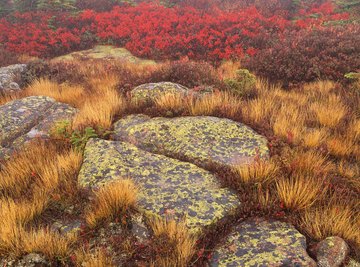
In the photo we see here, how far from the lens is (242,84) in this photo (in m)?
7.90

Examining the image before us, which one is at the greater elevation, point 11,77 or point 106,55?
point 11,77

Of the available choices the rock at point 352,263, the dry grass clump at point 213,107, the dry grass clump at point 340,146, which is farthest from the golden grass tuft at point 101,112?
the rock at point 352,263

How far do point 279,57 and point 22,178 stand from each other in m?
8.21

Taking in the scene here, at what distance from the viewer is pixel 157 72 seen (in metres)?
9.11

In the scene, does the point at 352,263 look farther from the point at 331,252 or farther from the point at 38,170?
the point at 38,170

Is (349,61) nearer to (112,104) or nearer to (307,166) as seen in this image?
(307,166)

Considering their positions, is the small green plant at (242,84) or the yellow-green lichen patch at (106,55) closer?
the small green plant at (242,84)

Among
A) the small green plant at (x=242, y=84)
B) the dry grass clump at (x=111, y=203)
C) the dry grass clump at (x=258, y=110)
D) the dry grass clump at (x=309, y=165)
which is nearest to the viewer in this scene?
the dry grass clump at (x=111, y=203)

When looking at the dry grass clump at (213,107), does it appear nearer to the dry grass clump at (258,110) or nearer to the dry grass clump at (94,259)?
the dry grass clump at (258,110)

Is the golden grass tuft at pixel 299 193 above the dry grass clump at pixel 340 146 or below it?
above

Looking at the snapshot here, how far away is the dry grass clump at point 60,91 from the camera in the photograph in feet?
26.7

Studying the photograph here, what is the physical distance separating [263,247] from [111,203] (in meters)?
1.95

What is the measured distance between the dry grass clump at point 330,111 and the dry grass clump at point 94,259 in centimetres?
490

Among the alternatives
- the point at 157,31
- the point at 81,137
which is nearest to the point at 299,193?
the point at 81,137
